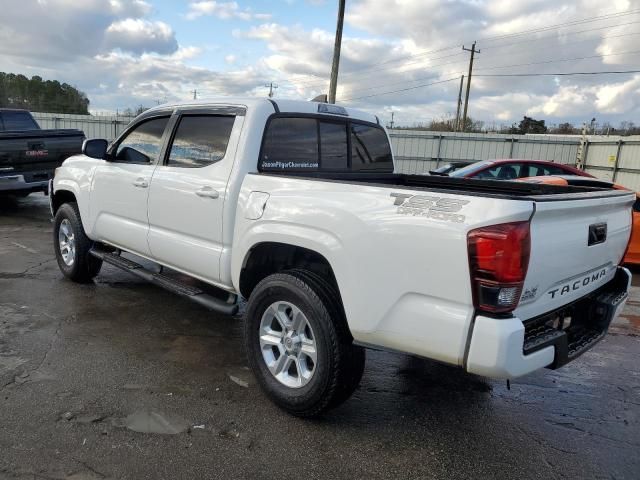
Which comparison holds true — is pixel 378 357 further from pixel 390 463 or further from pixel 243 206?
pixel 243 206

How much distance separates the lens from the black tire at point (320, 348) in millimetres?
2930


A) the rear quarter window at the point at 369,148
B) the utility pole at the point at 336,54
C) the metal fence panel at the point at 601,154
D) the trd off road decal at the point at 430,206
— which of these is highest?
the utility pole at the point at 336,54

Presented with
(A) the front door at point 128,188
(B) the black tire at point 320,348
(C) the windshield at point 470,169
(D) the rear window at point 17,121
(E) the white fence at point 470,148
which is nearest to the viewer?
(B) the black tire at point 320,348

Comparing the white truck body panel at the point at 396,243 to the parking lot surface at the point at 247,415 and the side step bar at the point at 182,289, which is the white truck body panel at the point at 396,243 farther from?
the parking lot surface at the point at 247,415

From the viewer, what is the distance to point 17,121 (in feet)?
39.8

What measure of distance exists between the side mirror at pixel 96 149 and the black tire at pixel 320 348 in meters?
2.79

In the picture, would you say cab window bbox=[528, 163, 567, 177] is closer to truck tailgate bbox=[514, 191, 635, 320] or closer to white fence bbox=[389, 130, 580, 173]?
truck tailgate bbox=[514, 191, 635, 320]

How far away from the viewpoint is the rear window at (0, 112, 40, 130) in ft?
38.9

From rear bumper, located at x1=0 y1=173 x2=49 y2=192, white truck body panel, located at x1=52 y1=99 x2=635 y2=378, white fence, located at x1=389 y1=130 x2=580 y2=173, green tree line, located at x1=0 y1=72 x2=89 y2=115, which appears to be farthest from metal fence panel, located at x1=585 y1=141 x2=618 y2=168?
green tree line, located at x1=0 y1=72 x2=89 y2=115

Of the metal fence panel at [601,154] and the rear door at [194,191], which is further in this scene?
the metal fence panel at [601,154]

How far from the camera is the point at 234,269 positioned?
3.58 metres

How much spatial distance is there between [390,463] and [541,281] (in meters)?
1.27

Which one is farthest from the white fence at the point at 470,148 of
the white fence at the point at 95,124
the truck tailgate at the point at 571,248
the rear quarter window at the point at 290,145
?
the truck tailgate at the point at 571,248

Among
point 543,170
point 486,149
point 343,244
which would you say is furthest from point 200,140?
point 486,149
